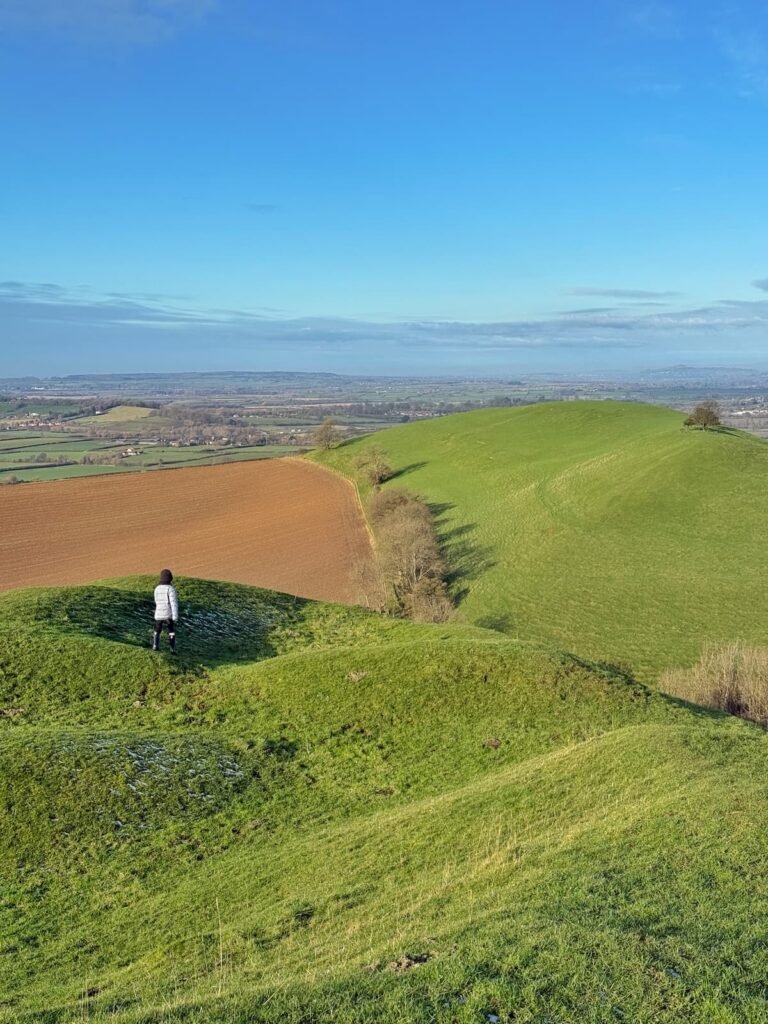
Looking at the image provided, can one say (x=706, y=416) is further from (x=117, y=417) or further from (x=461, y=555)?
(x=117, y=417)

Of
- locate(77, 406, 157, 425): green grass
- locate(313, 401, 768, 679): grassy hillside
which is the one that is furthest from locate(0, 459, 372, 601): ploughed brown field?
A: locate(77, 406, 157, 425): green grass

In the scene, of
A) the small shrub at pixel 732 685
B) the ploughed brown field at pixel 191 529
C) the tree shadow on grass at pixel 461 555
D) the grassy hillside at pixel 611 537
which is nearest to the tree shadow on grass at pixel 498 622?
the grassy hillside at pixel 611 537

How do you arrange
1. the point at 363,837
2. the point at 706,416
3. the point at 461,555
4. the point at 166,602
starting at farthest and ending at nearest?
1. the point at 706,416
2. the point at 461,555
3. the point at 166,602
4. the point at 363,837

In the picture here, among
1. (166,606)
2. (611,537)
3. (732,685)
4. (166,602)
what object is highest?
(166,602)

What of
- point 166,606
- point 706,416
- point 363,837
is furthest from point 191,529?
point 363,837

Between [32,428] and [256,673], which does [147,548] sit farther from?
[32,428]

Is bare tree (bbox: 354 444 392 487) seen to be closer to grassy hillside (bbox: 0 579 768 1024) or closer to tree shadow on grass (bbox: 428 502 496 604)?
tree shadow on grass (bbox: 428 502 496 604)

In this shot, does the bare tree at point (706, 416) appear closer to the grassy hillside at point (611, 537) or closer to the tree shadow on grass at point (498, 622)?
the grassy hillside at point (611, 537)
